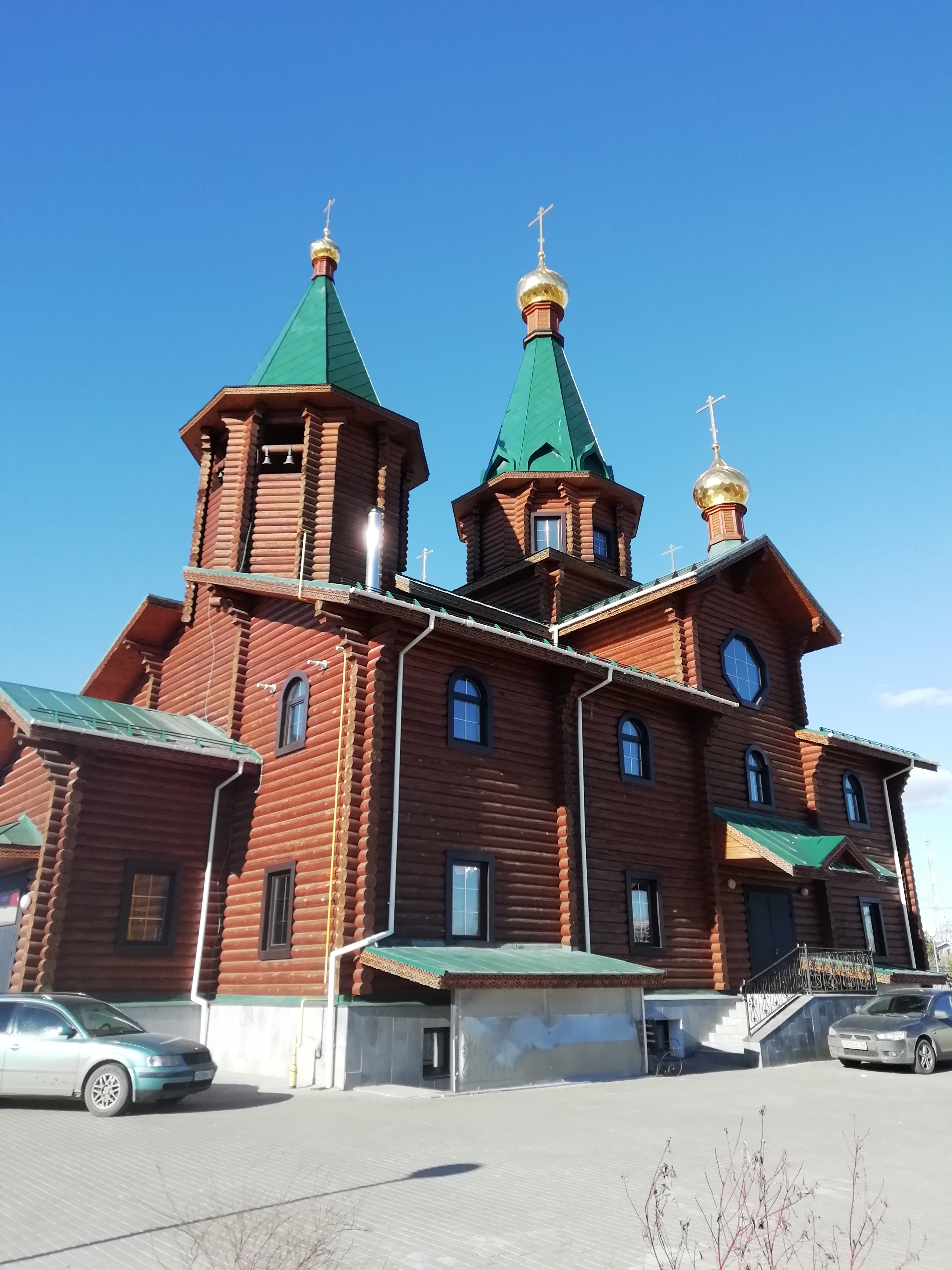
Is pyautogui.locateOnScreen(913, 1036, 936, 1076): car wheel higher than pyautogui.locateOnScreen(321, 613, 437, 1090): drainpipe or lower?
lower

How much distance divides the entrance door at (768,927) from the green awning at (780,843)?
1359 millimetres

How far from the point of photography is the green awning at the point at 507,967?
41.3ft

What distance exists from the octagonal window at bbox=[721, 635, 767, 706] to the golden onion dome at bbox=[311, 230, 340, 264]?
47.5ft

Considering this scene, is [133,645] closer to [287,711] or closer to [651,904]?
[287,711]

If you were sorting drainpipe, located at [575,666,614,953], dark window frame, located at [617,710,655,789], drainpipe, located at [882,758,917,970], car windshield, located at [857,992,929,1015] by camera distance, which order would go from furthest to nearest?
drainpipe, located at [882,758,917,970], dark window frame, located at [617,710,655,789], drainpipe, located at [575,666,614,953], car windshield, located at [857,992,929,1015]

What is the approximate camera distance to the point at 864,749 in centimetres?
2433

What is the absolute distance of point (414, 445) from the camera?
21.8 meters

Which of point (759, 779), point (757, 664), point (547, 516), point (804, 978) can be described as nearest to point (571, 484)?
point (547, 516)

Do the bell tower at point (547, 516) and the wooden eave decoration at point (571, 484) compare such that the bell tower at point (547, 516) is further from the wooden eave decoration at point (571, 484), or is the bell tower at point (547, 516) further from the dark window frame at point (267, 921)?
the dark window frame at point (267, 921)

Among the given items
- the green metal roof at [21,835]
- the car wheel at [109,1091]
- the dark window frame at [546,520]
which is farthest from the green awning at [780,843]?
the green metal roof at [21,835]

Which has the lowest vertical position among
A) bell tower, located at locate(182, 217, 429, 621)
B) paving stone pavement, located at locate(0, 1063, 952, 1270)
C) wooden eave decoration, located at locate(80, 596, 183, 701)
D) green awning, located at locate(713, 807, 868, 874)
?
paving stone pavement, located at locate(0, 1063, 952, 1270)

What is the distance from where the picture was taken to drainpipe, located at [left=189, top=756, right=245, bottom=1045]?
15750mm

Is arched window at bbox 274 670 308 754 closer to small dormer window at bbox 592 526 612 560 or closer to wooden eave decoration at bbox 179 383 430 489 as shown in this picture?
wooden eave decoration at bbox 179 383 430 489

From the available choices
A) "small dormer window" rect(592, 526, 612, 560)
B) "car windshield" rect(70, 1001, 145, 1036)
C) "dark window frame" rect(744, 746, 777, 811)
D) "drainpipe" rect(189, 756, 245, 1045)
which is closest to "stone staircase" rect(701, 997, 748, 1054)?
"dark window frame" rect(744, 746, 777, 811)
